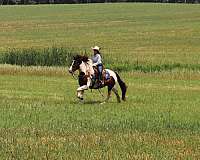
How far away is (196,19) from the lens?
82.5 meters

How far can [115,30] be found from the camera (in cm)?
7238

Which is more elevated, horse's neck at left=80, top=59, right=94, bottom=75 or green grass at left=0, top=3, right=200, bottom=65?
horse's neck at left=80, top=59, right=94, bottom=75

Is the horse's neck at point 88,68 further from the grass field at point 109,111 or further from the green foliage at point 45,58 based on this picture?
the green foliage at point 45,58

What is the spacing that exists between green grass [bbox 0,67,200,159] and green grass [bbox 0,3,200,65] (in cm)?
1682

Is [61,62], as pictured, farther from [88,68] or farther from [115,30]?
[115,30]

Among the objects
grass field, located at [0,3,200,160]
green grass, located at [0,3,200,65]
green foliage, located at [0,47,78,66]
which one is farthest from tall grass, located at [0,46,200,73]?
green grass, located at [0,3,200,65]

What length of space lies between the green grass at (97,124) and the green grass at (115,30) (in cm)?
1682

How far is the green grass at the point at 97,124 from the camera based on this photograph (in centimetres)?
1144

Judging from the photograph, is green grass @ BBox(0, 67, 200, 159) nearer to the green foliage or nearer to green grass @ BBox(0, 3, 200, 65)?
the green foliage

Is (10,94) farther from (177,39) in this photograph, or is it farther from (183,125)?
(177,39)

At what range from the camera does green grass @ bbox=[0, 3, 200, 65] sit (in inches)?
2045

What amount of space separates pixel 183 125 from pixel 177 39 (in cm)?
4800

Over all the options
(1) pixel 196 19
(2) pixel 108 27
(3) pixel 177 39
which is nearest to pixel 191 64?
(3) pixel 177 39

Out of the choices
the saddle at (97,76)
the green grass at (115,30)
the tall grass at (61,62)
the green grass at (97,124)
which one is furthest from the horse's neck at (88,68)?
the green grass at (115,30)
